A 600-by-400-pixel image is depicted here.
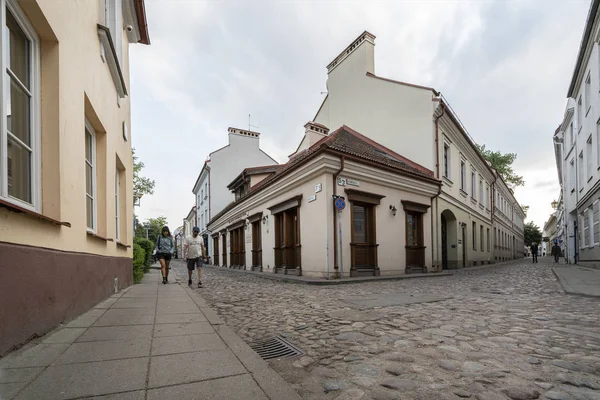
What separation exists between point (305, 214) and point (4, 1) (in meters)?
10.1

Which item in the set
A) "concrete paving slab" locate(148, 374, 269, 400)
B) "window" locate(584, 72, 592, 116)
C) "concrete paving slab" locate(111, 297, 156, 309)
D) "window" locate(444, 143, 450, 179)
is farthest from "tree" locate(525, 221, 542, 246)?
"concrete paving slab" locate(148, 374, 269, 400)

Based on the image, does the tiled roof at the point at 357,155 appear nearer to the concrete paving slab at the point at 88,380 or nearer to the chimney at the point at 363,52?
the chimney at the point at 363,52

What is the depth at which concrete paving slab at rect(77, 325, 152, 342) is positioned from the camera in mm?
3407

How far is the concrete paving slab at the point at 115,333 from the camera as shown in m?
3.41

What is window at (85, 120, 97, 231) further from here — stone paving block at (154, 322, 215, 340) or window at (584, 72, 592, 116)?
window at (584, 72, 592, 116)

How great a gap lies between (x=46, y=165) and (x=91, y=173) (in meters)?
2.46

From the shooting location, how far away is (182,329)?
4000mm

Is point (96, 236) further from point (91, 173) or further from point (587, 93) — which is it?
point (587, 93)

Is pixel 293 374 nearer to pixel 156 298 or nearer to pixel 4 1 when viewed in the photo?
pixel 4 1

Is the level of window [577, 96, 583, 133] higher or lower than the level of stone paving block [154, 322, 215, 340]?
higher

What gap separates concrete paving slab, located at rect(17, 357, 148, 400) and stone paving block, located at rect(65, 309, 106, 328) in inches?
52.8

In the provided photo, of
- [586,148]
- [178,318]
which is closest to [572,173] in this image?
[586,148]

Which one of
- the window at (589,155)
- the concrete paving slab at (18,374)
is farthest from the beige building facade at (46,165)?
the window at (589,155)

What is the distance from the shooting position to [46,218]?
3188mm
